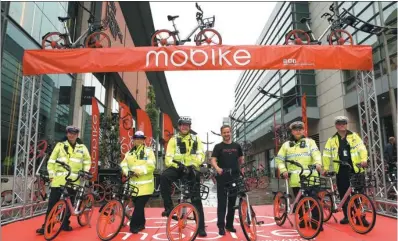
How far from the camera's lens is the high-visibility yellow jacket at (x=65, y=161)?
5660 millimetres

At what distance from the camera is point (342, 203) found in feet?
18.9

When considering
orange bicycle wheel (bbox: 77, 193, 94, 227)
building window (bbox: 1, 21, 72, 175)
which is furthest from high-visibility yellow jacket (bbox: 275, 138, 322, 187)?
building window (bbox: 1, 21, 72, 175)

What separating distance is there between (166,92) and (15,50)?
29095 millimetres

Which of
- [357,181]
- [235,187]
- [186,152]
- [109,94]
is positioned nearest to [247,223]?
[235,187]

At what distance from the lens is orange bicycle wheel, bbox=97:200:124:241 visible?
507 cm

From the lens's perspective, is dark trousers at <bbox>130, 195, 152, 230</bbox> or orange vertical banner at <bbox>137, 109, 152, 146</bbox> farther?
orange vertical banner at <bbox>137, 109, 152, 146</bbox>

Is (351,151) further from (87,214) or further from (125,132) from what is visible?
(125,132)

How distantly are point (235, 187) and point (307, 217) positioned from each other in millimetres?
1296

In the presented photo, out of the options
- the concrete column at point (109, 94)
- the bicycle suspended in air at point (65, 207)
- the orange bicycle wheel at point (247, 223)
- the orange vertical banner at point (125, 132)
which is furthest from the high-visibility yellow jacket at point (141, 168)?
the concrete column at point (109, 94)

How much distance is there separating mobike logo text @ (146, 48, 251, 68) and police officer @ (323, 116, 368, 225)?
2724mm

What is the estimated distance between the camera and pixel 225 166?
5512mm

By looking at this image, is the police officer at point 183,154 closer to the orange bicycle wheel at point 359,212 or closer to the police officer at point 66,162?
the police officer at point 66,162

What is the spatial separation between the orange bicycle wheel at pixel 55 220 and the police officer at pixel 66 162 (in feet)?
0.68

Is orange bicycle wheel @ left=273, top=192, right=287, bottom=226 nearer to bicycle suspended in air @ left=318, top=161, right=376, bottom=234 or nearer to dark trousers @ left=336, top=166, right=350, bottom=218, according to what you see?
bicycle suspended in air @ left=318, top=161, right=376, bottom=234
